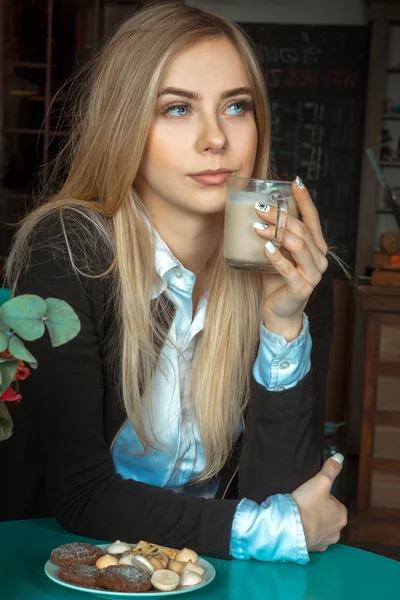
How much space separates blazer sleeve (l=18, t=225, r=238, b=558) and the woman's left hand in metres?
0.27

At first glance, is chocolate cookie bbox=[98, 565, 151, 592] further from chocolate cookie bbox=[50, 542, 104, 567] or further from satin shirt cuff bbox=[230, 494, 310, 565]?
satin shirt cuff bbox=[230, 494, 310, 565]

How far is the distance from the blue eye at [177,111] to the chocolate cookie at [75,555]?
725 mm

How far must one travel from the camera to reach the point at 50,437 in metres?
1.35

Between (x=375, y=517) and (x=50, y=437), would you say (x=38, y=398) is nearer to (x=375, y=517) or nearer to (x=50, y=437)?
(x=50, y=437)

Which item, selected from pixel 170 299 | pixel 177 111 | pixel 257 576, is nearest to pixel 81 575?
pixel 257 576

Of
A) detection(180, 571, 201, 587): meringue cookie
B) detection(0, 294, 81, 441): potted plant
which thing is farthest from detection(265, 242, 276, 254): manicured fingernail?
detection(0, 294, 81, 441): potted plant

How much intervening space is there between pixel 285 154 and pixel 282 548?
4.69 metres

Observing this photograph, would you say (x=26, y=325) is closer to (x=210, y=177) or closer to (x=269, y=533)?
(x=269, y=533)

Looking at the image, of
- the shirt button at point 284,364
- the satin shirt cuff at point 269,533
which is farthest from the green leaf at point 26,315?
the shirt button at point 284,364

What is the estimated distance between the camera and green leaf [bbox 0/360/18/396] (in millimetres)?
760

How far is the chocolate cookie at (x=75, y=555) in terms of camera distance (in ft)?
3.26

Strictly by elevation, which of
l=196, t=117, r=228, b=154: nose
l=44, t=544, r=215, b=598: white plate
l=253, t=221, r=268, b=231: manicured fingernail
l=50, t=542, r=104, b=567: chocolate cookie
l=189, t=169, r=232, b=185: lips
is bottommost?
l=44, t=544, r=215, b=598: white plate

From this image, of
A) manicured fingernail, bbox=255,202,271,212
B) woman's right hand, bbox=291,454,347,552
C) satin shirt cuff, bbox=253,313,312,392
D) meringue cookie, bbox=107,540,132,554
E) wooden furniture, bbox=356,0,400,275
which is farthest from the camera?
wooden furniture, bbox=356,0,400,275

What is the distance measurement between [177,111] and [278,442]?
1.76 feet
